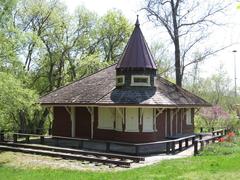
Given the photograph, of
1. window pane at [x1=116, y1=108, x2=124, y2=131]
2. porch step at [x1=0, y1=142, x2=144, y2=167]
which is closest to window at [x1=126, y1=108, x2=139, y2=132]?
window pane at [x1=116, y1=108, x2=124, y2=131]

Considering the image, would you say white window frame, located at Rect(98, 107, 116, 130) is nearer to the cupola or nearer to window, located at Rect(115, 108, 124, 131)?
window, located at Rect(115, 108, 124, 131)

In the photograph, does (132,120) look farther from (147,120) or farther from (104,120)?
(104,120)

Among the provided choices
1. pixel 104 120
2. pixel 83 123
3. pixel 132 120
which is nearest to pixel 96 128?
pixel 104 120

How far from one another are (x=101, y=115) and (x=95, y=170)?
8.58 meters

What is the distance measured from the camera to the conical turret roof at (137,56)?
2397 centimetres

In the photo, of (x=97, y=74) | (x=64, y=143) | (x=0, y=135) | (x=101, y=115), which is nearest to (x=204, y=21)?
(x=97, y=74)

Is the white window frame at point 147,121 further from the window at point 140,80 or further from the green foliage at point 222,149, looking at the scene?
the green foliage at point 222,149

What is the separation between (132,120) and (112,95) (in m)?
1.91

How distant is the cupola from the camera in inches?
938

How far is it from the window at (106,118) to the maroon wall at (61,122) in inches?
113

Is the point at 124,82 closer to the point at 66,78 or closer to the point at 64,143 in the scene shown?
the point at 64,143

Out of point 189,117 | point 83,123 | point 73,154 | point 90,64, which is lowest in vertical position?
point 73,154

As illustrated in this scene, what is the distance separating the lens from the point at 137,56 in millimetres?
24234

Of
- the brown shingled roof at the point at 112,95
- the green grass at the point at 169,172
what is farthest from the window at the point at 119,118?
the green grass at the point at 169,172
